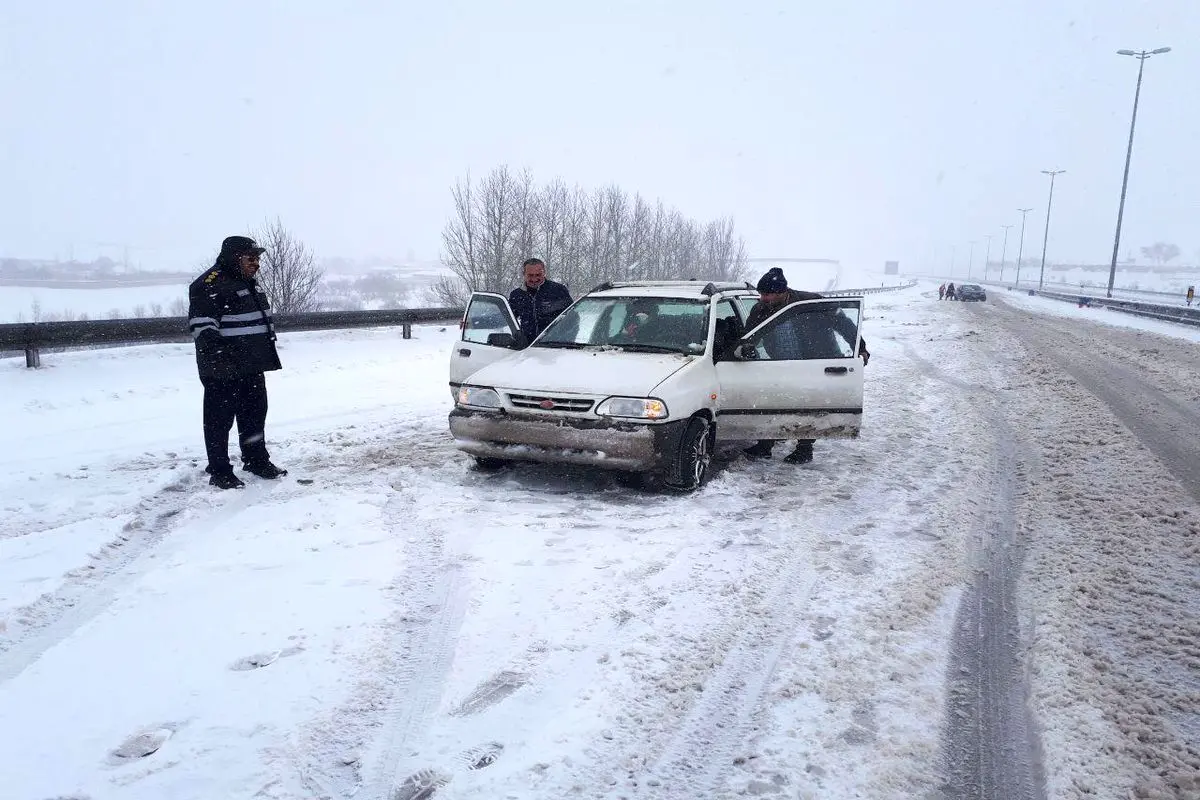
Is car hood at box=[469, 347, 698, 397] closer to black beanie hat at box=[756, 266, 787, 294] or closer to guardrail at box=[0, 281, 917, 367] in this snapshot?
black beanie hat at box=[756, 266, 787, 294]

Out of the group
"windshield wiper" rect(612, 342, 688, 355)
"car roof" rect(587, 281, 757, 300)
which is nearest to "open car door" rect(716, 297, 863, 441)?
"windshield wiper" rect(612, 342, 688, 355)

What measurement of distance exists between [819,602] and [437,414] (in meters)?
6.27

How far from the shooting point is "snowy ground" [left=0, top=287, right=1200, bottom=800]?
267cm

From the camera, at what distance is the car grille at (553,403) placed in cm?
553

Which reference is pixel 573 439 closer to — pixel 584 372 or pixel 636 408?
pixel 636 408

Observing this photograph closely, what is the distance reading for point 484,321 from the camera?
297 inches

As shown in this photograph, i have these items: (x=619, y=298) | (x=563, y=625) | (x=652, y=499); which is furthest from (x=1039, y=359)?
(x=563, y=625)

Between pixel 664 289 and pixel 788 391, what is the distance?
1598 mm

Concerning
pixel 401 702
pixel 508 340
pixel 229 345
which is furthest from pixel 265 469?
pixel 401 702

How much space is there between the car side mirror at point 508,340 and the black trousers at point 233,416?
204 centimetres

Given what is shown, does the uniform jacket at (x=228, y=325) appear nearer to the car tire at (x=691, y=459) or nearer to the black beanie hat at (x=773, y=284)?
the car tire at (x=691, y=459)

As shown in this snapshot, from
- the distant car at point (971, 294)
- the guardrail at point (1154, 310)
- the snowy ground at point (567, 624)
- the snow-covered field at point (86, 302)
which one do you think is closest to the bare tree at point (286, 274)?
the snow-covered field at point (86, 302)

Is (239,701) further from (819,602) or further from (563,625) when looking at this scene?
(819,602)

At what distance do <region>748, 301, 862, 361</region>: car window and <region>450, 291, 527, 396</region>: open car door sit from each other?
7.50ft
